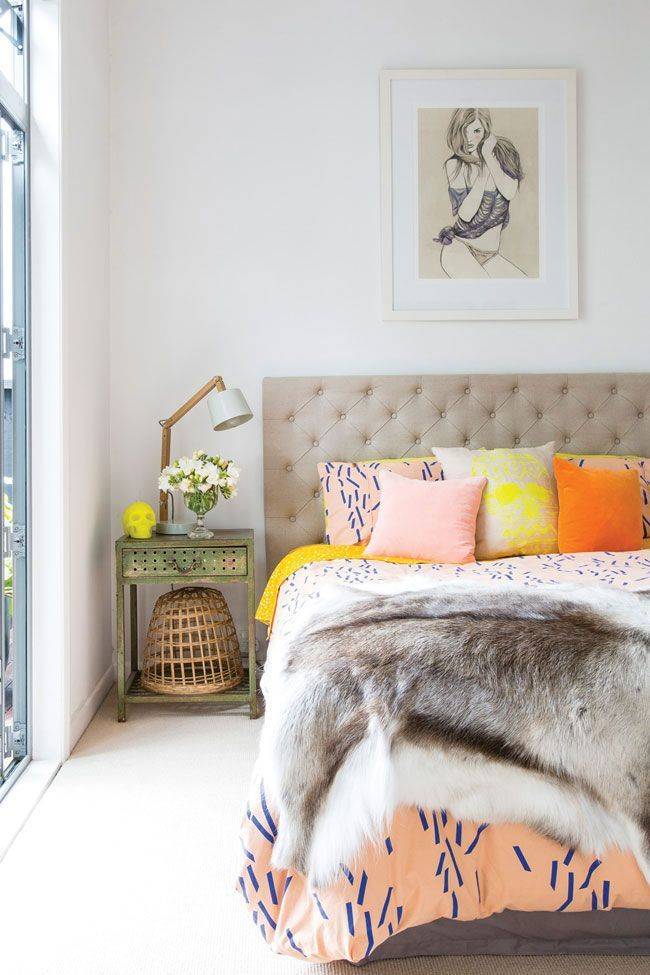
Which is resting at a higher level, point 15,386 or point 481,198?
point 481,198

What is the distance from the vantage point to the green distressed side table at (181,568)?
2.90 m

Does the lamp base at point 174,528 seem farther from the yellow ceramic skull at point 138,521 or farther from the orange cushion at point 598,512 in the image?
the orange cushion at point 598,512

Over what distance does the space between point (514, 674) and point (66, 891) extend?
3.75 ft

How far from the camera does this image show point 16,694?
2.45 m

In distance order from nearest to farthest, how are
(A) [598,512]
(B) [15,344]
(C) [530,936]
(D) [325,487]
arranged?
1. (C) [530,936]
2. (B) [15,344]
3. (A) [598,512]
4. (D) [325,487]

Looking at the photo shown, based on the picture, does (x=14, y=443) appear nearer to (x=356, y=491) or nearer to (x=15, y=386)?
(x=15, y=386)

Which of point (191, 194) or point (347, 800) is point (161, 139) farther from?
point (347, 800)

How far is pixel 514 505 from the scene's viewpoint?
2877 mm

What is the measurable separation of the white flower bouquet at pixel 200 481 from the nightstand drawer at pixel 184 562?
0.08 metres

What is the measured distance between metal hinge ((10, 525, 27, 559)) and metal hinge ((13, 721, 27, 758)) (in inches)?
20.9

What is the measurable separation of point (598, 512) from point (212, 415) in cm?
146

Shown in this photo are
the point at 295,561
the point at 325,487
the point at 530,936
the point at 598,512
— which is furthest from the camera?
the point at 325,487

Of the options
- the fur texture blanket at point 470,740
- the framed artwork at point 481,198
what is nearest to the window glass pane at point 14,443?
the fur texture blanket at point 470,740

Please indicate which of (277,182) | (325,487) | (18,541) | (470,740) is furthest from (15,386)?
(470,740)
